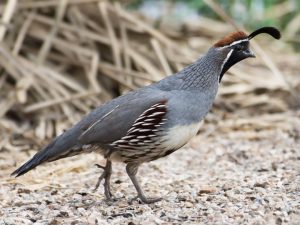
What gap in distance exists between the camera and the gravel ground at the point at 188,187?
13.2 feet

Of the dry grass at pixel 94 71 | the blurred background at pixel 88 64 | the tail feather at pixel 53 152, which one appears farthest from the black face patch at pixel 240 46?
the blurred background at pixel 88 64

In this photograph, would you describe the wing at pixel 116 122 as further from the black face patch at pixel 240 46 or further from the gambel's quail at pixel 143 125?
the black face patch at pixel 240 46

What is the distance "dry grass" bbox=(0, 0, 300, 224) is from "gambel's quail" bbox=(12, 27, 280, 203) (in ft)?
5.50

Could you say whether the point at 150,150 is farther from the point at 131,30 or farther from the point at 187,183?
the point at 131,30

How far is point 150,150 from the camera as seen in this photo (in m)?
4.45

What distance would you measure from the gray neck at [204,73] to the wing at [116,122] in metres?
0.23

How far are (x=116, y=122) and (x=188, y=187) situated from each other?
2.32 ft

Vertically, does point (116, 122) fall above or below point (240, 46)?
below

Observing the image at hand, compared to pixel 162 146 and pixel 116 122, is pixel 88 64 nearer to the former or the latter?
pixel 116 122

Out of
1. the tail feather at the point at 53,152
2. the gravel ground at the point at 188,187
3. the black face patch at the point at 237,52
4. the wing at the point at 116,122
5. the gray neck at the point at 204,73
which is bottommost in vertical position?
the gravel ground at the point at 188,187

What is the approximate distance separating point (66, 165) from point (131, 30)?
2381 mm

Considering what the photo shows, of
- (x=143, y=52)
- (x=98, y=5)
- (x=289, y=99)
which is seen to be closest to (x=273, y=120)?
(x=289, y=99)

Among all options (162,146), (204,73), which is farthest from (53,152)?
(204,73)

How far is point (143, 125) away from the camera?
4.45 meters
